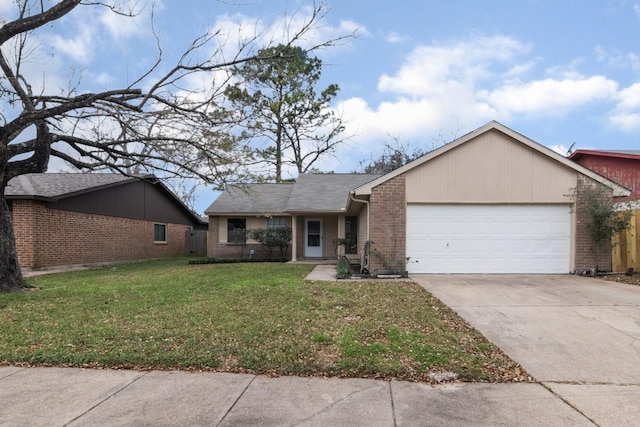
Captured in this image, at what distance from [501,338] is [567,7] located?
28.9ft

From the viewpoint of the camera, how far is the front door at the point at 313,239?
709 inches

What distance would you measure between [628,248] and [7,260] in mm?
15906

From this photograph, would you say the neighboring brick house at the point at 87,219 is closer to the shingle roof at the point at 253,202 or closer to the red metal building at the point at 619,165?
the shingle roof at the point at 253,202

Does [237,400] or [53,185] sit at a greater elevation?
[53,185]

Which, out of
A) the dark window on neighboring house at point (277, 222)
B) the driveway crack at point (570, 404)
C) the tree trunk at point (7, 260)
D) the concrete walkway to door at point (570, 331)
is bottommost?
the driveway crack at point (570, 404)

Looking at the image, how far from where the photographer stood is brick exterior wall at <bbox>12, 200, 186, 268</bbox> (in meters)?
13.8

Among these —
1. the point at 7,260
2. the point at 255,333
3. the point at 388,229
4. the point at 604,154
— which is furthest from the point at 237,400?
the point at 604,154

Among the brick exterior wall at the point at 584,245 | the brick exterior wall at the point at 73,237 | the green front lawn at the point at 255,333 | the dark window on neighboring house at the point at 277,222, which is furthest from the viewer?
the dark window on neighboring house at the point at 277,222

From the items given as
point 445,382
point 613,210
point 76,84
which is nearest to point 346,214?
point 613,210

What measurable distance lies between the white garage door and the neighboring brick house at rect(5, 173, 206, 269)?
346 inches

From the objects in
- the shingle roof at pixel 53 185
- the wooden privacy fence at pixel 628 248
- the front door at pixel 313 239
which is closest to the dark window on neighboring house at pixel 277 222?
the front door at pixel 313 239

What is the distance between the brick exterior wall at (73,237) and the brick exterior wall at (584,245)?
17.4 metres

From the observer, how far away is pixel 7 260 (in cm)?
905

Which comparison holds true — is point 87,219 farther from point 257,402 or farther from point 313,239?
point 257,402
